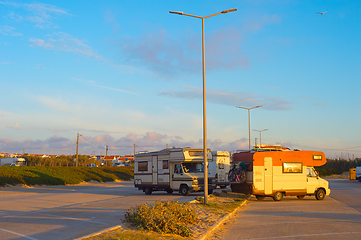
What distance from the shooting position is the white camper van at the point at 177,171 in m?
23.2

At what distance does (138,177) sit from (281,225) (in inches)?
642

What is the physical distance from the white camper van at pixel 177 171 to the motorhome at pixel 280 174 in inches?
120

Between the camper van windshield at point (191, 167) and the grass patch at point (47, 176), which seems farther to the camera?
the grass patch at point (47, 176)

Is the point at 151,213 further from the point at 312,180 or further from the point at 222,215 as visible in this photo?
the point at 312,180

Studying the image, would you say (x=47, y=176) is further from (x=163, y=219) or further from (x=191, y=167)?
(x=163, y=219)

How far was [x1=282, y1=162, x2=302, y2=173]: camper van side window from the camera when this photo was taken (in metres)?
20.7

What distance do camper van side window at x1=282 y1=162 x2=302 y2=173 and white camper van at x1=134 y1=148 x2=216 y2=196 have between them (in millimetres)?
5265

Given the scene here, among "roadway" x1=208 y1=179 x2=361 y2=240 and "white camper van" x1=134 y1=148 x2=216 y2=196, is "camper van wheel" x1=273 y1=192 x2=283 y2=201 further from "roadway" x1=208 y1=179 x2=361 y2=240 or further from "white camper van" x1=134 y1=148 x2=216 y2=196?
"roadway" x1=208 y1=179 x2=361 y2=240

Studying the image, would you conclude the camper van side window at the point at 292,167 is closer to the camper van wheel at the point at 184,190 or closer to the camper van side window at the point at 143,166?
the camper van wheel at the point at 184,190

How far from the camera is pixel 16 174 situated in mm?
35688

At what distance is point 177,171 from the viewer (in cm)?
2372

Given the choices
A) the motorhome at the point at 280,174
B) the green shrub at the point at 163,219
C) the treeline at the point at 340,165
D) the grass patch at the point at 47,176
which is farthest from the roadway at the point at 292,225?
the treeline at the point at 340,165

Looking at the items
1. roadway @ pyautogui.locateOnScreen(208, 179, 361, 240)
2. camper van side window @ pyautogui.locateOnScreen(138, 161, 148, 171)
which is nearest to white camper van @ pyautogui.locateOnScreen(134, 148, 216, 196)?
camper van side window @ pyautogui.locateOnScreen(138, 161, 148, 171)

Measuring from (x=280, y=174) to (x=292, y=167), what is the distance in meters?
0.96
